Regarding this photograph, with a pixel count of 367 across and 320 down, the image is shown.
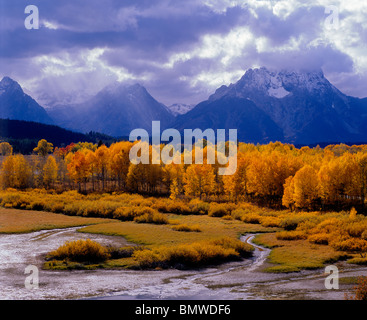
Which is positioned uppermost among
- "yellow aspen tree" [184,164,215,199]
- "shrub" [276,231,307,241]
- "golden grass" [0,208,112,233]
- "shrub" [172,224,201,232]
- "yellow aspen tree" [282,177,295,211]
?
"yellow aspen tree" [184,164,215,199]

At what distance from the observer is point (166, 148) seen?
135 m

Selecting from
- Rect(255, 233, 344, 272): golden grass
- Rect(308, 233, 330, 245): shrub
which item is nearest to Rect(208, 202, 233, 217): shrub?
Rect(255, 233, 344, 272): golden grass

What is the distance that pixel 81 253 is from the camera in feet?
120

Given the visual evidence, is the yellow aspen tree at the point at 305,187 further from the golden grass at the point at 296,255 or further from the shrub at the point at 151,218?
the shrub at the point at 151,218

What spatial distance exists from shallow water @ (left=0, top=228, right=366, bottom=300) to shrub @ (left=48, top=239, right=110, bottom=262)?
1.76 metres

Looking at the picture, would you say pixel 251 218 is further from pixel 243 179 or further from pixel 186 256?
pixel 186 256

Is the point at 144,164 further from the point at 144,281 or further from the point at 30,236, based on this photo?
the point at 144,281

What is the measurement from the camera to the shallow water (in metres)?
25.1

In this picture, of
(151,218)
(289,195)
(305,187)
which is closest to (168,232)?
(151,218)

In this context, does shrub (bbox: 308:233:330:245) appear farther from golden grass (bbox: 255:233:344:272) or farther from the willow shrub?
the willow shrub

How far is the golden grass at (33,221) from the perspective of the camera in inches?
2117

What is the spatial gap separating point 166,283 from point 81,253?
38.2 feet
